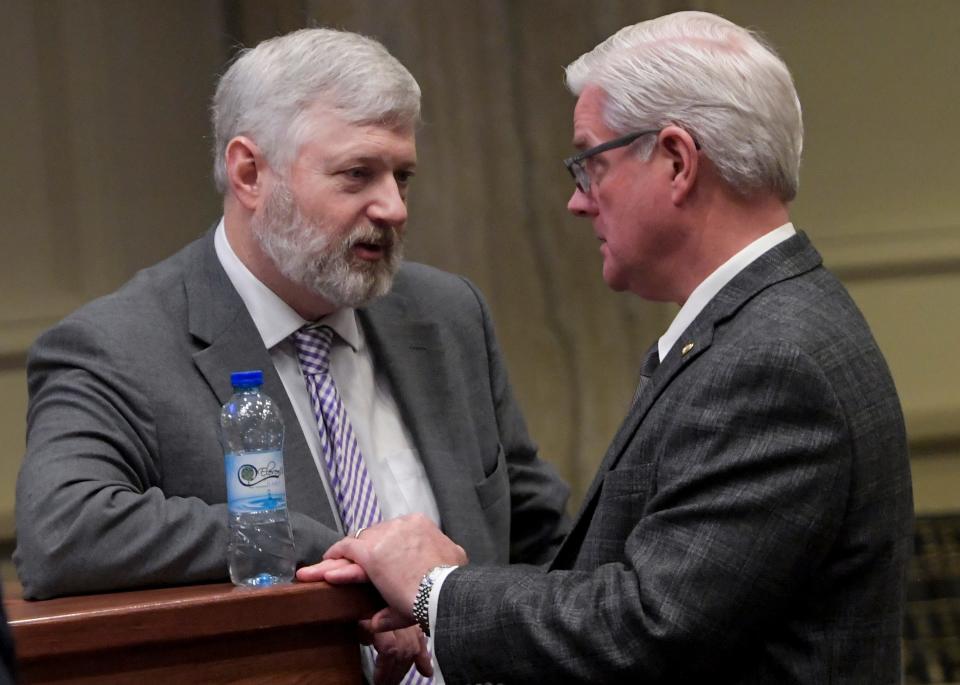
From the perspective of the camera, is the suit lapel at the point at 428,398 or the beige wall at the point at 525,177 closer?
the suit lapel at the point at 428,398

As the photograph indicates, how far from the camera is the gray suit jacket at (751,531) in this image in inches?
68.5

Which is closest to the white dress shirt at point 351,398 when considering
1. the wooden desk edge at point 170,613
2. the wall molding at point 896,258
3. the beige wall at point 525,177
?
the wooden desk edge at point 170,613

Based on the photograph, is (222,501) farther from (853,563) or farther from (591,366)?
(591,366)

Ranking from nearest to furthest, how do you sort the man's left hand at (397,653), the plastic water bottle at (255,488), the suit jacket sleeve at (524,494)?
the plastic water bottle at (255,488) → the man's left hand at (397,653) → the suit jacket sleeve at (524,494)

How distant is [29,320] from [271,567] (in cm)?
265

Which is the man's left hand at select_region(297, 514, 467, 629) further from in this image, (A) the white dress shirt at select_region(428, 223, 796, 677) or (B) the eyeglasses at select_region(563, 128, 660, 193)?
(B) the eyeglasses at select_region(563, 128, 660, 193)

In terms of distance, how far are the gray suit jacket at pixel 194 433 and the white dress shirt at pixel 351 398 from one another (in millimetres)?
27

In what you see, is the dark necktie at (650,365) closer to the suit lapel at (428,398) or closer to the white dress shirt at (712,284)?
the white dress shirt at (712,284)

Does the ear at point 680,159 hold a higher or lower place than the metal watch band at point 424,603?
higher

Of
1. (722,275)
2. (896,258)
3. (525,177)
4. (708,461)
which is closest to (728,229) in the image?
(722,275)

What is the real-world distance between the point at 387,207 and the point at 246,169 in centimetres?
25

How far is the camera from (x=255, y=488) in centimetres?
199

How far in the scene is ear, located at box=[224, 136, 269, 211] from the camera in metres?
2.44

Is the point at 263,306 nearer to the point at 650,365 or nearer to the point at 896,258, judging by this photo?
the point at 650,365
